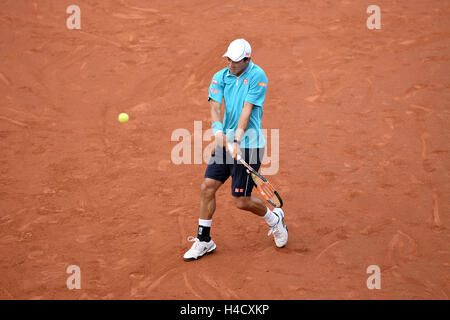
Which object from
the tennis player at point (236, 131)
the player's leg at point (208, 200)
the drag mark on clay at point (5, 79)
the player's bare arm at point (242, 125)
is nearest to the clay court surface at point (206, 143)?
the drag mark on clay at point (5, 79)

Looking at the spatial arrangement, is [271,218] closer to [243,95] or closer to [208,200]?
[208,200]

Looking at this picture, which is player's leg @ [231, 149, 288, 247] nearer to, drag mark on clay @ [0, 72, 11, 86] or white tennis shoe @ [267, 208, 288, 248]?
white tennis shoe @ [267, 208, 288, 248]

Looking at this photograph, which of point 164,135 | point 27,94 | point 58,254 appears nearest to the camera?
point 58,254

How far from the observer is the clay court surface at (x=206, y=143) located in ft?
19.5

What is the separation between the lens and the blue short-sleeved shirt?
580cm

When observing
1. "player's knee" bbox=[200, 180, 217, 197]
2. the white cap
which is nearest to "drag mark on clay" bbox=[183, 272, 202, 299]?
"player's knee" bbox=[200, 180, 217, 197]

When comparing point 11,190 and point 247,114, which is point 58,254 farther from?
point 247,114

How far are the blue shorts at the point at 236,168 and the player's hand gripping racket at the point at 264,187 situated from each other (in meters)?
0.06

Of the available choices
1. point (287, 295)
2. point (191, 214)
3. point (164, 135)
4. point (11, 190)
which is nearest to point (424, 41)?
point (164, 135)

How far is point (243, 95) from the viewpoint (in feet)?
19.2

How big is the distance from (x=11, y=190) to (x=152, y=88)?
3597 mm

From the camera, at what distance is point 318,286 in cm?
566

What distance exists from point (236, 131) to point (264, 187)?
0.76 metres

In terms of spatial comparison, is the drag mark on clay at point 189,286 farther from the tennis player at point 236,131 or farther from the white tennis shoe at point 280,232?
the white tennis shoe at point 280,232
